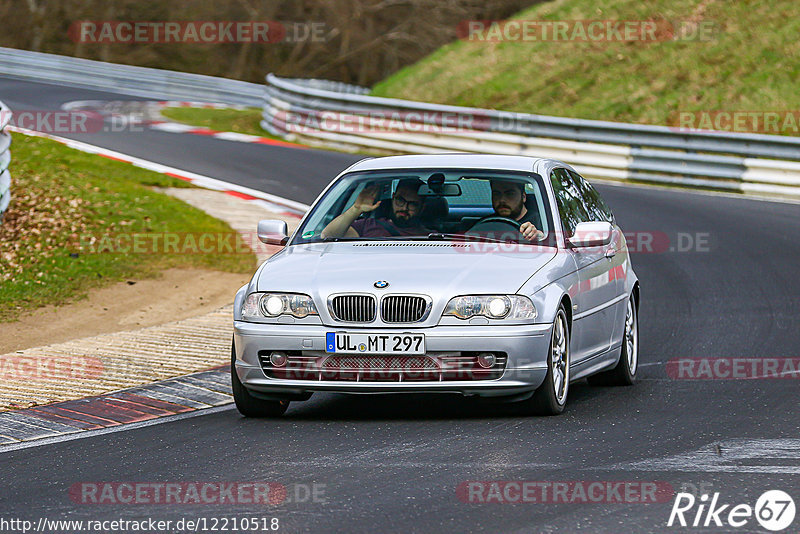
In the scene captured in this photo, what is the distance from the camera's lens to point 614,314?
30.7ft

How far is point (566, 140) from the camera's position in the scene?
24.4m

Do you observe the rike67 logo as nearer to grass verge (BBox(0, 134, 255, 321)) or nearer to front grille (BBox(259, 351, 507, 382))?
front grille (BBox(259, 351, 507, 382))

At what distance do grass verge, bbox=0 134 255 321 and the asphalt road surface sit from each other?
5.39 metres

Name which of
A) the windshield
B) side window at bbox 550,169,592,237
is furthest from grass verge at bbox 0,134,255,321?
side window at bbox 550,169,592,237

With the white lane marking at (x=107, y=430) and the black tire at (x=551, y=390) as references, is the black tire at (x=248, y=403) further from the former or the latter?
the black tire at (x=551, y=390)

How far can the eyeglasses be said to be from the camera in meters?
8.88

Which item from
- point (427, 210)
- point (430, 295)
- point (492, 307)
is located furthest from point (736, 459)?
point (427, 210)

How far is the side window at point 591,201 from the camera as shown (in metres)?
9.83

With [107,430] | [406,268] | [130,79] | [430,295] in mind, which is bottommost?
[107,430]

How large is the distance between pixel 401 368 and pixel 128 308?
19.4 ft

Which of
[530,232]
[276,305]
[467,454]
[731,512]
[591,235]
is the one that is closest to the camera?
[731,512]

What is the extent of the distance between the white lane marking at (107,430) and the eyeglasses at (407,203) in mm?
Answer: 1707

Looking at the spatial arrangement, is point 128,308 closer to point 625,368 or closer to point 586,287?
point 625,368

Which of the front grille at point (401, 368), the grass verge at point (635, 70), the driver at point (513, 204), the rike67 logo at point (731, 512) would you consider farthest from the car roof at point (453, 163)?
the grass verge at point (635, 70)
